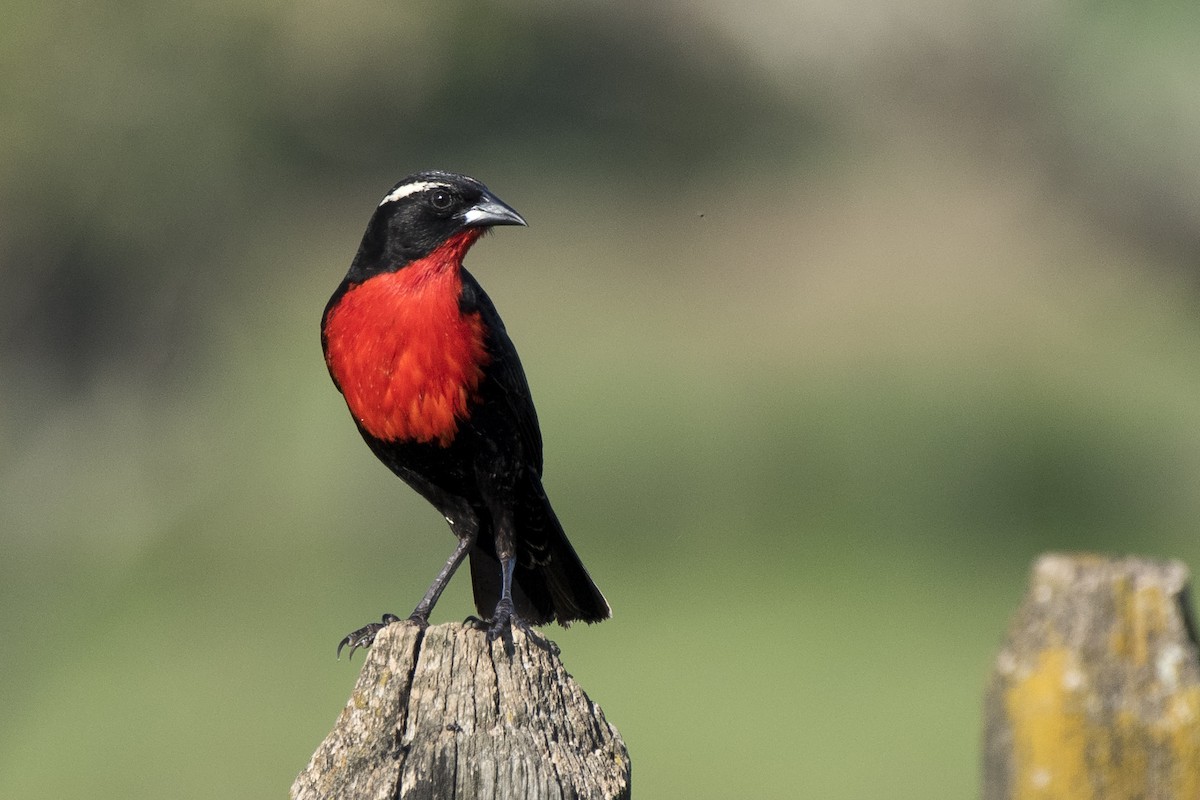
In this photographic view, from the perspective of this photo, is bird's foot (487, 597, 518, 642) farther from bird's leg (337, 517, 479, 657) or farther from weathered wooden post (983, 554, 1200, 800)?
weathered wooden post (983, 554, 1200, 800)

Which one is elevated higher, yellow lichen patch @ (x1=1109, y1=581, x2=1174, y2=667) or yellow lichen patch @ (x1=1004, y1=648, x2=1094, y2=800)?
yellow lichen patch @ (x1=1109, y1=581, x2=1174, y2=667)

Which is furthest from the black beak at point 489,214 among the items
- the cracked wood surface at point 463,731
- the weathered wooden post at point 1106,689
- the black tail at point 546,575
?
the weathered wooden post at point 1106,689

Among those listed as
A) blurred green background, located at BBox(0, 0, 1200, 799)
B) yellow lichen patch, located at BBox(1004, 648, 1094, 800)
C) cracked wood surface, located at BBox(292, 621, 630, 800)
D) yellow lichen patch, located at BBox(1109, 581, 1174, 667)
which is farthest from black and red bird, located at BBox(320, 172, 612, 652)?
blurred green background, located at BBox(0, 0, 1200, 799)

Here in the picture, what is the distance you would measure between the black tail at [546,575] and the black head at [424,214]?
0.74 metres

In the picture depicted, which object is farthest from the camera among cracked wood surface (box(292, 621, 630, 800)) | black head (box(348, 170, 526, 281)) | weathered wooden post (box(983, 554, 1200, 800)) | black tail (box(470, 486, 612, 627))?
black tail (box(470, 486, 612, 627))

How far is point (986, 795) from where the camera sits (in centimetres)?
310

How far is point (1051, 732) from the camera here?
2.95 metres

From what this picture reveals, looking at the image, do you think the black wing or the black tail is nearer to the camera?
the black wing

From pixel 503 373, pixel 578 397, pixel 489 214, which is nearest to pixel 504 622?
pixel 503 373

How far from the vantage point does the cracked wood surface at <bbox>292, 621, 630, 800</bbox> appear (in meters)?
2.53

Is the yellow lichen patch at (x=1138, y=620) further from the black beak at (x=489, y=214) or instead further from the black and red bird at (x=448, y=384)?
the black beak at (x=489, y=214)

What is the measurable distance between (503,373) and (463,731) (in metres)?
1.94

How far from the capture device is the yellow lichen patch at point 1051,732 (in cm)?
294

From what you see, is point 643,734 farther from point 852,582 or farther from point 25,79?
point 25,79
